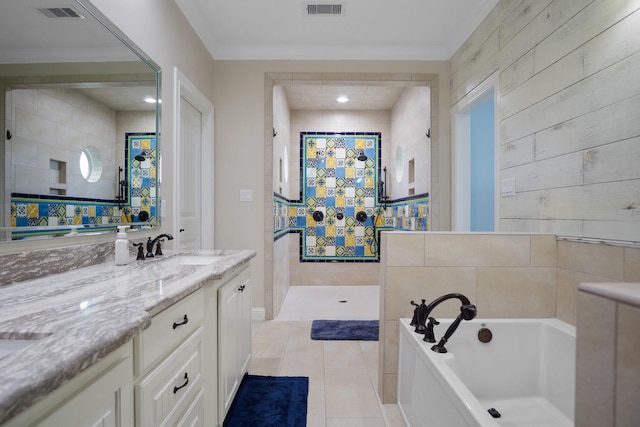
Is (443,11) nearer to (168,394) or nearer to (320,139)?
(320,139)

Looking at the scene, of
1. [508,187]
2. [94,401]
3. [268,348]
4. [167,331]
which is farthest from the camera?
[268,348]

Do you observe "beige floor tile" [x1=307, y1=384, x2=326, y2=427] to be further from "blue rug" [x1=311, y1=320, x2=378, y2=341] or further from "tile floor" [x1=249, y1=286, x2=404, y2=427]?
"blue rug" [x1=311, y1=320, x2=378, y2=341]

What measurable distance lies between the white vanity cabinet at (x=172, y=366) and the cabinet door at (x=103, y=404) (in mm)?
66

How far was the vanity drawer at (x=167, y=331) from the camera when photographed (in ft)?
2.77

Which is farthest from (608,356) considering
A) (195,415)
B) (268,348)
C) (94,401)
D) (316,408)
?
(268,348)

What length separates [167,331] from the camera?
3.24ft

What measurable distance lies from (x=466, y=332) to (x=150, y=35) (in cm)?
250

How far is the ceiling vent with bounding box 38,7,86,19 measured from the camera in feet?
→ 3.94

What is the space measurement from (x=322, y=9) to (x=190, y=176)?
1.79m

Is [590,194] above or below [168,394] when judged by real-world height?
above

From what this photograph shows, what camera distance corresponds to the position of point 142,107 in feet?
5.87

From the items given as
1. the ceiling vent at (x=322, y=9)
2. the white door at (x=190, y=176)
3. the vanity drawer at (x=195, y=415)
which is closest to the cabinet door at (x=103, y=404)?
the vanity drawer at (x=195, y=415)

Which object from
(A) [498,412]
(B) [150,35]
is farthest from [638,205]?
(B) [150,35]

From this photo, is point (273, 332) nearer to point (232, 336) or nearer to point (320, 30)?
point (232, 336)
